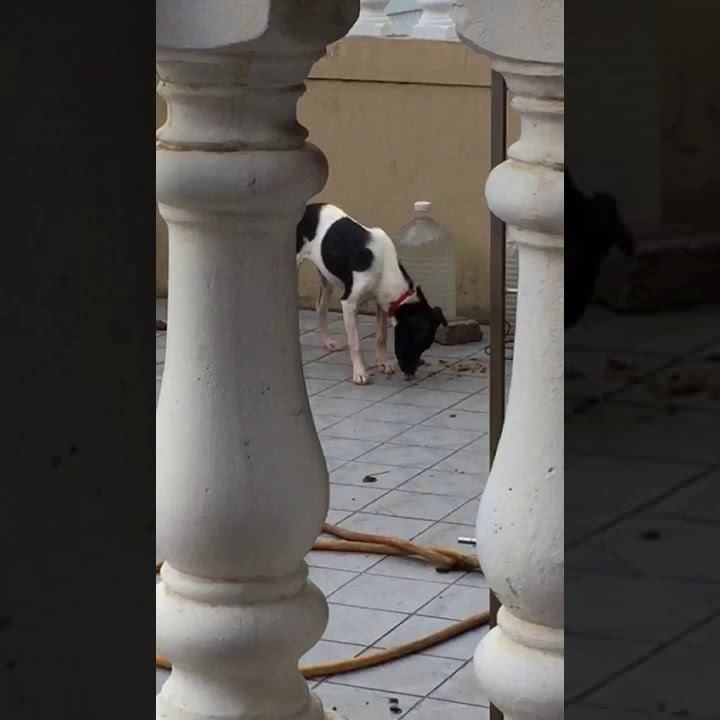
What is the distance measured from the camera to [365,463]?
4.52 meters

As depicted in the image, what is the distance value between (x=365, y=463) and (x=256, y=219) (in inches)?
127

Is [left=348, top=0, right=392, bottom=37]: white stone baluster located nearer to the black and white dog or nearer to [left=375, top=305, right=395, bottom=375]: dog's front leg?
the black and white dog

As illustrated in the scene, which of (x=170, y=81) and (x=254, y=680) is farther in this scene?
(x=254, y=680)

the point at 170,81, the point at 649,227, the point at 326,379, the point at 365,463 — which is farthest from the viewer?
the point at 326,379

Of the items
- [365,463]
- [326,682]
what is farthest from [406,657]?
[365,463]

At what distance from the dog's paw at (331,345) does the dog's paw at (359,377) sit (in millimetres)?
372

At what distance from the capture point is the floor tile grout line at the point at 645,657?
Answer: 37cm

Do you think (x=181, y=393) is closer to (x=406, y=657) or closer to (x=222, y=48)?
(x=222, y=48)

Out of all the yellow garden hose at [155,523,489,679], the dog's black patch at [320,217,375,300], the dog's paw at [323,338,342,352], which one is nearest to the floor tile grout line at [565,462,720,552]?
the yellow garden hose at [155,523,489,679]

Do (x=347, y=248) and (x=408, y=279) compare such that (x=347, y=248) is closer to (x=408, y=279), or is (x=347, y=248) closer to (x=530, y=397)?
(x=408, y=279)

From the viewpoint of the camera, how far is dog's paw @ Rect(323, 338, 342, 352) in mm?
5797

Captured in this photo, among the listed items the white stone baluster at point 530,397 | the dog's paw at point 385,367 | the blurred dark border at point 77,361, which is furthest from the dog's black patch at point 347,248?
the blurred dark border at point 77,361

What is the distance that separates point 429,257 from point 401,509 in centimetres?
206

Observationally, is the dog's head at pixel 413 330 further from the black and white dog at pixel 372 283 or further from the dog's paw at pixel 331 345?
the dog's paw at pixel 331 345
